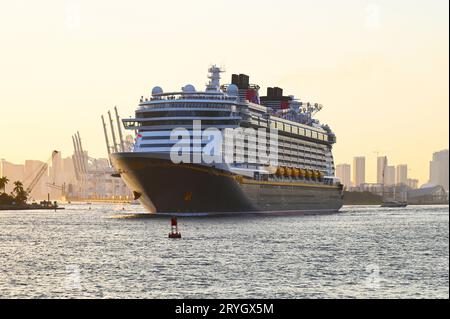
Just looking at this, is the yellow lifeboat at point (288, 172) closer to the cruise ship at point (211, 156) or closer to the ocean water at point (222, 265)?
the cruise ship at point (211, 156)

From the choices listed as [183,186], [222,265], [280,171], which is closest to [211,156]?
[183,186]

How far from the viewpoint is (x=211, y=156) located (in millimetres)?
104062

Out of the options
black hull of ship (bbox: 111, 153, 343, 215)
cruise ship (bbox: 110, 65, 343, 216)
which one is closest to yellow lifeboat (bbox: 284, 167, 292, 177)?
cruise ship (bbox: 110, 65, 343, 216)

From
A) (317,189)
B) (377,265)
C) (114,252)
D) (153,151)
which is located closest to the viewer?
(377,265)

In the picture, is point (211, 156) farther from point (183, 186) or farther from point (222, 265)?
point (222, 265)

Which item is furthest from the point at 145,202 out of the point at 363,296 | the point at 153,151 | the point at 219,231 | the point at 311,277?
the point at 363,296

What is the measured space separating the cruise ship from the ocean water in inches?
612

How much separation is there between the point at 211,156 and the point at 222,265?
51789 mm

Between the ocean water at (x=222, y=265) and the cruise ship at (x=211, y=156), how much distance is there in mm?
15550

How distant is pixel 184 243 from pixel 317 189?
84.4m

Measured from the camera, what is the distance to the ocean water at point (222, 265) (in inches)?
1679

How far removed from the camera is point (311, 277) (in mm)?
47500

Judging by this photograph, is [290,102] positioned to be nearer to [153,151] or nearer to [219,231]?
[153,151]

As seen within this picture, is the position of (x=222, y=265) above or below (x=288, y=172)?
below
